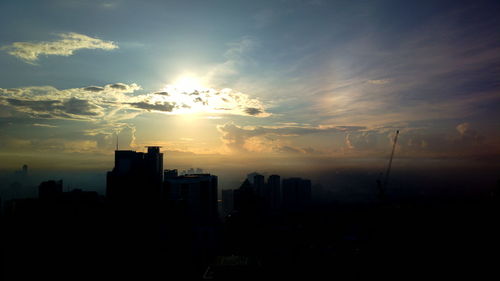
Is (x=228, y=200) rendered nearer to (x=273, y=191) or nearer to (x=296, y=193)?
(x=273, y=191)

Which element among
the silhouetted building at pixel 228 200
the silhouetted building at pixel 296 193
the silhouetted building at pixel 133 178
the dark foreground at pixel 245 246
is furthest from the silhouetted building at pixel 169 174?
the silhouetted building at pixel 296 193

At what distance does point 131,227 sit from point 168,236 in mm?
13264

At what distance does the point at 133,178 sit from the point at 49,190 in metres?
26.8

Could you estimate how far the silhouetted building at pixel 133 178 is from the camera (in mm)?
100812

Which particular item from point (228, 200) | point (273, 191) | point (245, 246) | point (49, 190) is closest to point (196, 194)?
point (245, 246)

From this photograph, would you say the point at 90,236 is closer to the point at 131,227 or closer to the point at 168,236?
the point at 131,227

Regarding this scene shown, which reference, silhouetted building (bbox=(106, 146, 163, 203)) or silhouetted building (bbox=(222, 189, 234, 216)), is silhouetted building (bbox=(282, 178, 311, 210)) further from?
silhouetted building (bbox=(106, 146, 163, 203))

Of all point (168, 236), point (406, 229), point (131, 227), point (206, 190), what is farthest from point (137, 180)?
point (406, 229)

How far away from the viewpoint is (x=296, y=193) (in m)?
168

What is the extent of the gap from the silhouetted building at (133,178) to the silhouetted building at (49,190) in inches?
619

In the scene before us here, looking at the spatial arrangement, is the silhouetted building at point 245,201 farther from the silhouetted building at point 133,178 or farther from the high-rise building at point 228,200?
the high-rise building at point 228,200

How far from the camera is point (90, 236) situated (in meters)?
82.1

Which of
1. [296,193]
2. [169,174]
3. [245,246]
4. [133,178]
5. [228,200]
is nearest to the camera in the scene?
[133,178]

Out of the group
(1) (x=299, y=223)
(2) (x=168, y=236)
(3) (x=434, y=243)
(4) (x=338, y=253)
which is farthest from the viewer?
(1) (x=299, y=223)
